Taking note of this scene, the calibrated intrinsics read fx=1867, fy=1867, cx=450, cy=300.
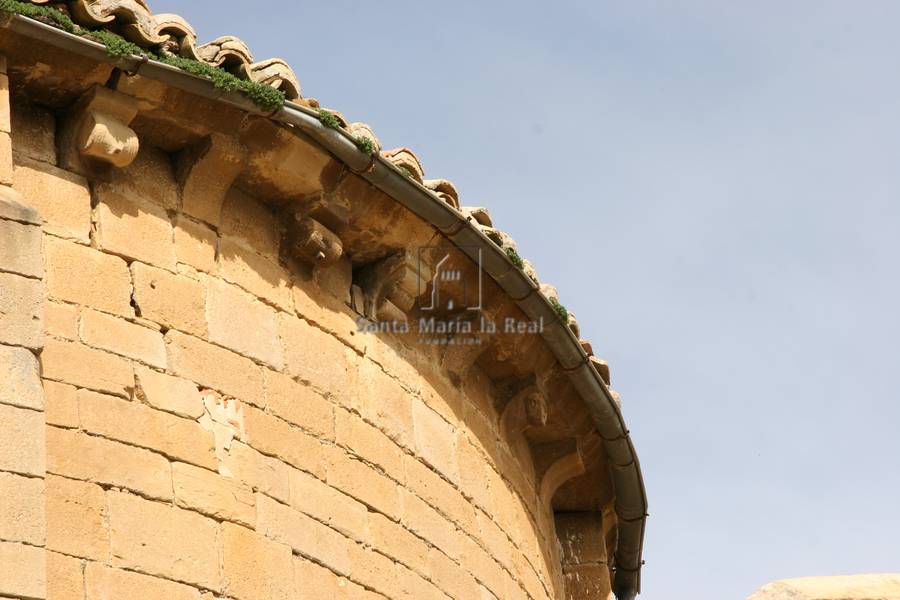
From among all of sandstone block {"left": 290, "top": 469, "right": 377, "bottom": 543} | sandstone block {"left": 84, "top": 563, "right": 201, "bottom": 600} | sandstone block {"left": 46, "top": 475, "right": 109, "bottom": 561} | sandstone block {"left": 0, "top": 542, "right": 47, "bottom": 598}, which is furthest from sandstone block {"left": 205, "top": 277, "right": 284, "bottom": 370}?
sandstone block {"left": 0, "top": 542, "right": 47, "bottom": 598}

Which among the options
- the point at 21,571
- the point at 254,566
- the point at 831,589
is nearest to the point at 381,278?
the point at 254,566

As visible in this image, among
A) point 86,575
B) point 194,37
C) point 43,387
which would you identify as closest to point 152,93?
point 194,37

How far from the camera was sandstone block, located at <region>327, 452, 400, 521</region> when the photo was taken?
867cm

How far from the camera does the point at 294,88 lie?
8812mm

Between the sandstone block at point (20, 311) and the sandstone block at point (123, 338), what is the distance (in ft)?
2.02

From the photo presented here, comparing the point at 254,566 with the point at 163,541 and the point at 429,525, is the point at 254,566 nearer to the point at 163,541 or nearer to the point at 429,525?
the point at 163,541

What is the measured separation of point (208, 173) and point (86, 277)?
1.01m

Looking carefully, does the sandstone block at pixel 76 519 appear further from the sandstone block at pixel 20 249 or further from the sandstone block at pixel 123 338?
the sandstone block at pixel 20 249

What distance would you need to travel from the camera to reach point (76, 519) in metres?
7.22

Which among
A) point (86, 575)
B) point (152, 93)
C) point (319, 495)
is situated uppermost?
point (152, 93)

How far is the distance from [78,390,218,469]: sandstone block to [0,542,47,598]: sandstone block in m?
1.09

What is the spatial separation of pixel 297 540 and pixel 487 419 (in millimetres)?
2662

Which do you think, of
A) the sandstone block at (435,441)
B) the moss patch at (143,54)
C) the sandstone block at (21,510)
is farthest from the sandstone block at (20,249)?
the sandstone block at (435,441)

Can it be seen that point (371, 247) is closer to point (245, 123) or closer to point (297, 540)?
point (245, 123)
